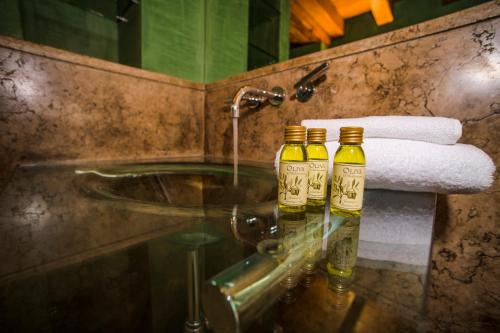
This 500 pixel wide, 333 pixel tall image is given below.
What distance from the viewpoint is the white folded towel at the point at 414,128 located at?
1.40ft

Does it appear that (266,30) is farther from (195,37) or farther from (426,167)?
(426,167)

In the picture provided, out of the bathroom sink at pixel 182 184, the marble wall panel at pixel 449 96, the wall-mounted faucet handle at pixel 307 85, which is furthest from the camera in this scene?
the wall-mounted faucet handle at pixel 307 85

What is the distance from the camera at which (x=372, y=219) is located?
0.38 meters

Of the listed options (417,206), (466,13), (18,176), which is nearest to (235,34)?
(466,13)

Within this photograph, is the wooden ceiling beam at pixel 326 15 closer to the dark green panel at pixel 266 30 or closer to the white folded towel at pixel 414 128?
the dark green panel at pixel 266 30

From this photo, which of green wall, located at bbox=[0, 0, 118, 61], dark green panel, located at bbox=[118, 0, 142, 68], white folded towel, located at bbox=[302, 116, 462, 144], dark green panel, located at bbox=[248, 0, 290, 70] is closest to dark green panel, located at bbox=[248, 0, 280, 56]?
dark green panel, located at bbox=[248, 0, 290, 70]

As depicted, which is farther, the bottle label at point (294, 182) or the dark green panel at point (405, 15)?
the dark green panel at point (405, 15)

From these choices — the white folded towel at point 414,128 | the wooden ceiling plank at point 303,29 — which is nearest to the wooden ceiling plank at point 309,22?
the wooden ceiling plank at point 303,29

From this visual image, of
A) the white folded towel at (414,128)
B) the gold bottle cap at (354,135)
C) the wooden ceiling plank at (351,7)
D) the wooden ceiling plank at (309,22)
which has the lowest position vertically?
the gold bottle cap at (354,135)

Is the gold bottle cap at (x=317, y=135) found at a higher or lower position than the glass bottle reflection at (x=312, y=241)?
higher

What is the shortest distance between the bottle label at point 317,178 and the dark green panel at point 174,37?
1.22m

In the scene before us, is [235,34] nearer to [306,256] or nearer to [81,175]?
[81,175]

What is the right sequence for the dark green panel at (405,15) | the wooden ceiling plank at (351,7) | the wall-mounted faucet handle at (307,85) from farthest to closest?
the wooden ceiling plank at (351,7), the dark green panel at (405,15), the wall-mounted faucet handle at (307,85)

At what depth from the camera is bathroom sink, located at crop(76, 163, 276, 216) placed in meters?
0.63
